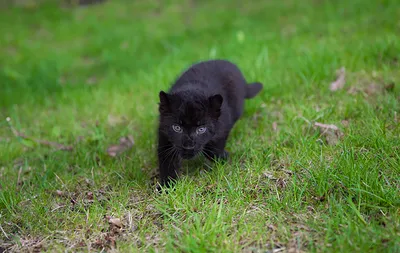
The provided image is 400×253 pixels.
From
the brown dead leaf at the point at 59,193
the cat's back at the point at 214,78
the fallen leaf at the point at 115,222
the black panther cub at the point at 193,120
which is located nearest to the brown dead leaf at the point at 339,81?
the cat's back at the point at 214,78

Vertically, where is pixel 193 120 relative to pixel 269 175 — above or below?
above

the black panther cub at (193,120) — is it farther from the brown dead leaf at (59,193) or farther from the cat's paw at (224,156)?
the brown dead leaf at (59,193)

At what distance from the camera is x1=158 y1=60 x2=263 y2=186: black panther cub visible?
113 inches

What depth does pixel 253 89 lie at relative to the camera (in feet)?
13.8

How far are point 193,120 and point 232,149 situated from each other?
0.82 meters

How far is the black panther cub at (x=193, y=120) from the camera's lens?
287 cm

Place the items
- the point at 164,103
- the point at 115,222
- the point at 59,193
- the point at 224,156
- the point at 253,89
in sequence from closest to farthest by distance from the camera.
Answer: the point at 115,222 < the point at 164,103 < the point at 59,193 < the point at 224,156 < the point at 253,89

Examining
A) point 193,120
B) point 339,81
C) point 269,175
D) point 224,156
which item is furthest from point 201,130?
point 339,81

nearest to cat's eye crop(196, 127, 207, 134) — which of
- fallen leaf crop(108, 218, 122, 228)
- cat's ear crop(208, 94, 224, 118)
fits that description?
cat's ear crop(208, 94, 224, 118)

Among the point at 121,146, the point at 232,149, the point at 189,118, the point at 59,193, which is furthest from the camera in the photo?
the point at 121,146

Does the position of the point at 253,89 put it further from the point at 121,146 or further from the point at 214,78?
the point at 121,146

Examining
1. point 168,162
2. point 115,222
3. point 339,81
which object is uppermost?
point 339,81

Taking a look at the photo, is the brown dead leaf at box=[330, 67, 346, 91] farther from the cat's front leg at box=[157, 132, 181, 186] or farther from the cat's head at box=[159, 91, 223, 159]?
the cat's front leg at box=[157, 132, 181, 186]

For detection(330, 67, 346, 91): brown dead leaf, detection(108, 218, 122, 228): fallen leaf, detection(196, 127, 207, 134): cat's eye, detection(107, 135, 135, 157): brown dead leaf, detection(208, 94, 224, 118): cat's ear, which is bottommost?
detection(108, 218, 122, 228): fallen leaf
